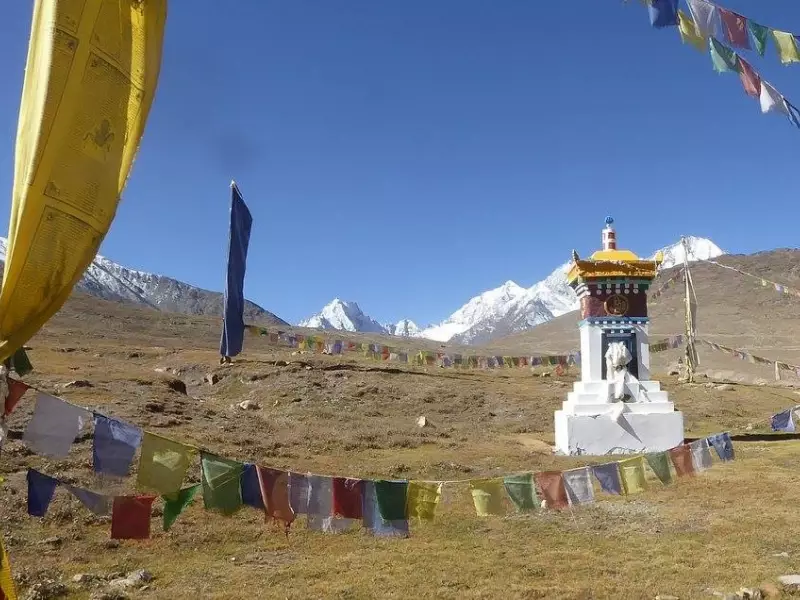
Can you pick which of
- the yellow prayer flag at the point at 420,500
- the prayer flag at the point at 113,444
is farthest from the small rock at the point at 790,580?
the prayer flag at the point at 113,444

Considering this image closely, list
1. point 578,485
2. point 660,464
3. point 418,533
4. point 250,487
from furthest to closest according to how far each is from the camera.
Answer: point 660,464, point 418,533, point 578,485, point 250,487

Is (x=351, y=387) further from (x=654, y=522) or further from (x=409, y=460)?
(x=654, y=522)

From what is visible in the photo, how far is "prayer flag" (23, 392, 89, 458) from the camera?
6543 mm

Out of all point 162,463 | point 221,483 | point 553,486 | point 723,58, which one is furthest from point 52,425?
point 723,58

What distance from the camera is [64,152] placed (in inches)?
191

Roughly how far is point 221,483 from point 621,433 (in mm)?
13172

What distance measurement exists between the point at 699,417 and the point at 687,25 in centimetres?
2071

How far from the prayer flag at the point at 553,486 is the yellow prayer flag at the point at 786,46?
23.0 ft

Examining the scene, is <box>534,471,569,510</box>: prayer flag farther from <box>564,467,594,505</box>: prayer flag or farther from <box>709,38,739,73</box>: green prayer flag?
<box>709,38,739,73</box>: green prayer flag

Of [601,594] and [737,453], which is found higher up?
[737,453]

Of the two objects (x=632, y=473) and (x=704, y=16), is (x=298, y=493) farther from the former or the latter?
(x=704, y=16)

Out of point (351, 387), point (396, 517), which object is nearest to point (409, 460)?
point (396, 517)

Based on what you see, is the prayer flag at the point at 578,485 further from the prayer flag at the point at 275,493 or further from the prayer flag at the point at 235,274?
the prayer flag at the point at 235,274

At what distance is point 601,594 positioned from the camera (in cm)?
738
